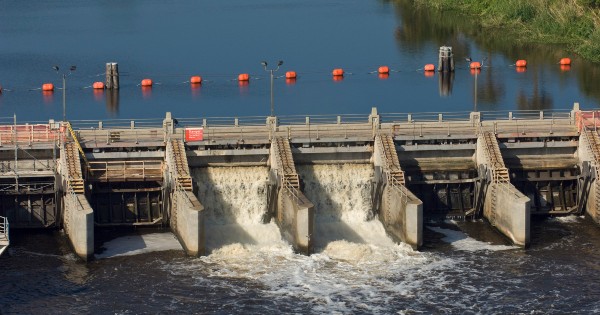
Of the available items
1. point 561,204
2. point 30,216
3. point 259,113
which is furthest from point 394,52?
point 30,216

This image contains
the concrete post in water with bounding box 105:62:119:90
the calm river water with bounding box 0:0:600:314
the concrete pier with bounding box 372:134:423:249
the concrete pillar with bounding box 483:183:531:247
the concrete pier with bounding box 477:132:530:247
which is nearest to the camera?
the calm river water with bounding box 0:0:600:314

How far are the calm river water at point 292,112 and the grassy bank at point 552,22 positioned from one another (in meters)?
2.96

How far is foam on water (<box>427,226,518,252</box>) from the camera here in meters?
89.6

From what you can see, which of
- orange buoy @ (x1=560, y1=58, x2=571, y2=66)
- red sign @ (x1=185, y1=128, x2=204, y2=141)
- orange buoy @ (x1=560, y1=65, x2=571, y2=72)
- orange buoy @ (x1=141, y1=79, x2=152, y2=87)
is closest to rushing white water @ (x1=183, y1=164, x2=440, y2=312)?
red sign @ (x1=185, y1=128, x2=204, y2=141)

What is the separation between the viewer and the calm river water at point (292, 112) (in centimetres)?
8025

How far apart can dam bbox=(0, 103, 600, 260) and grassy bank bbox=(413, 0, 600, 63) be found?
63406 mm

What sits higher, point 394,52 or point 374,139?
point 394,52

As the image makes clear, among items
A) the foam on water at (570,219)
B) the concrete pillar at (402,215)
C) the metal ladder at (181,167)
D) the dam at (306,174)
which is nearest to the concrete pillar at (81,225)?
the dam at (306,174)

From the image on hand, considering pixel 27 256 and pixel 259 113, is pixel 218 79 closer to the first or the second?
pixel 259 113

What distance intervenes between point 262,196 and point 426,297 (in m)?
Answer: 20.0

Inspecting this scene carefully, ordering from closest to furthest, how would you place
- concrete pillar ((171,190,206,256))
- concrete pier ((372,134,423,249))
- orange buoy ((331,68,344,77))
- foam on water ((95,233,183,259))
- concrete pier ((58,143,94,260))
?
concrete pier ((58,143,94,260)) → concrete pillar ((171,190,206,256)) → concrete pier ((372,134,423,249)) → foam on water ((95,233,183,259)) → orange buoy ((331,68,344,77))

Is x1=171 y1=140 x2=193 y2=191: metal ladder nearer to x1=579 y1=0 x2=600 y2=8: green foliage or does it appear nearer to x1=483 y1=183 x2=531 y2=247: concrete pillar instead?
x1=483 y1=183 x2=531 y2=247: concrete pillar

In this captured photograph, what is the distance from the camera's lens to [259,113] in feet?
411

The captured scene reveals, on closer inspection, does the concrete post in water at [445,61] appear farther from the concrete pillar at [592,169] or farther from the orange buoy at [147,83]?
the concrete pillar at [592,169]
